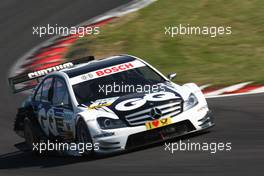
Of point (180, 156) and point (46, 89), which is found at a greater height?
point (46, 89)

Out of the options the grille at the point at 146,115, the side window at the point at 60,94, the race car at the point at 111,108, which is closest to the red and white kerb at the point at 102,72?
the race car at the point at 111,108

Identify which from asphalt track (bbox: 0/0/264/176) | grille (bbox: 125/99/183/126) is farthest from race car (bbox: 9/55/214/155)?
asphalt track (bbox: 0/0/264/176)

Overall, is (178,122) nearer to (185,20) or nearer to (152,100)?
(152,100)

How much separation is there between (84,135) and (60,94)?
1.25 meters

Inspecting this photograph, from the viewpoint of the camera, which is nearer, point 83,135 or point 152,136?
point 152,136

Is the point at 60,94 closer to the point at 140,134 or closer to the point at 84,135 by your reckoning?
the point at 84,135

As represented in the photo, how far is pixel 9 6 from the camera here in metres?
23.3

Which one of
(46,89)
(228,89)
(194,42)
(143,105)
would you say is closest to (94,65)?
(46,89)

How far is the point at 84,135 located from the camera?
1033 cm

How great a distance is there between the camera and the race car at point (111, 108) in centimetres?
1008

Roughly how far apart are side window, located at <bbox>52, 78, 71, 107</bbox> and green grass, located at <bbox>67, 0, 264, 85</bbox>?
4057 mm

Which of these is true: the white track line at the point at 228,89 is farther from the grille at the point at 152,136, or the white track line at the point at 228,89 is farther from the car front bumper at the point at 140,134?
the grille at the point at 152,136

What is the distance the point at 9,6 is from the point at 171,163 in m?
15.0

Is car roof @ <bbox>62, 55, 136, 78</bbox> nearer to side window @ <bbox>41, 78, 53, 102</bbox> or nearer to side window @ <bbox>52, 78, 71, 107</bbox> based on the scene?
A: side window @ <bbox>52, 78, 71, 107</bbox>
